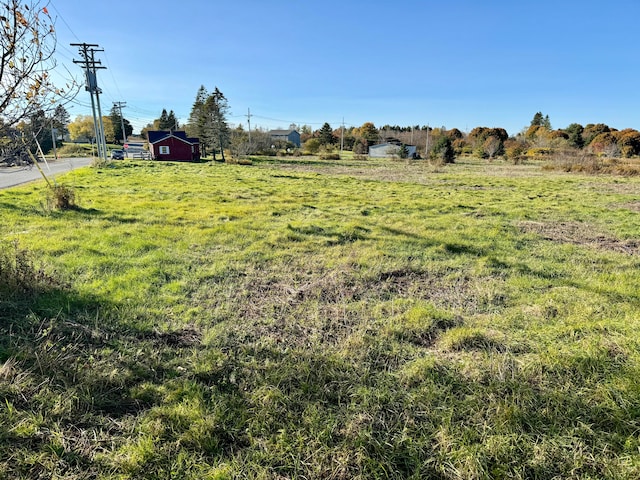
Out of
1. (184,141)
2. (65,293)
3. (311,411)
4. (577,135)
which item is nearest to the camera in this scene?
(311,411)

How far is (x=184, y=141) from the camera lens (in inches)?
1564

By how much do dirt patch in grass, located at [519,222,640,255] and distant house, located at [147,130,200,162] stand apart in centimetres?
3858

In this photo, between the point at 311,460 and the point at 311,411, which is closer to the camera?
the point at 311,460

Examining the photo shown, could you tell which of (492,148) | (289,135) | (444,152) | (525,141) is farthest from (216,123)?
(289,135)

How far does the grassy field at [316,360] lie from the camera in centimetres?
203

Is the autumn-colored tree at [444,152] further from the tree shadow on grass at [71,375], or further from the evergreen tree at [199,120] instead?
the tree shadow on grass at [71,375]

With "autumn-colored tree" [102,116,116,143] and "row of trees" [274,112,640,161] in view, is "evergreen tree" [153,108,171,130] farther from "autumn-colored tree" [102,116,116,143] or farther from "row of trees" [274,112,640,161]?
"row of trees" [274,112,640,161]

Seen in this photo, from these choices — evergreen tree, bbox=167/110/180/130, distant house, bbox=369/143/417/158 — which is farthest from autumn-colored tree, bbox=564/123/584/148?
evergreen tree, bbox=167/110/180/130

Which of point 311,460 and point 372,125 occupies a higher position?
point 372,125

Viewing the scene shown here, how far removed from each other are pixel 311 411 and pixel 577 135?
191 ft

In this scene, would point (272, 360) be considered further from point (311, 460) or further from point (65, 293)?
point (65, 293)

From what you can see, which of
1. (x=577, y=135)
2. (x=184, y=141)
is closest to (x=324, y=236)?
(x=184, y=141)

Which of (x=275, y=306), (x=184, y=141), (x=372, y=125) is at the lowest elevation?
(x=275, y=306)

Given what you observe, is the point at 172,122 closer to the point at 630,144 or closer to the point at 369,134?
the point at 369,134
